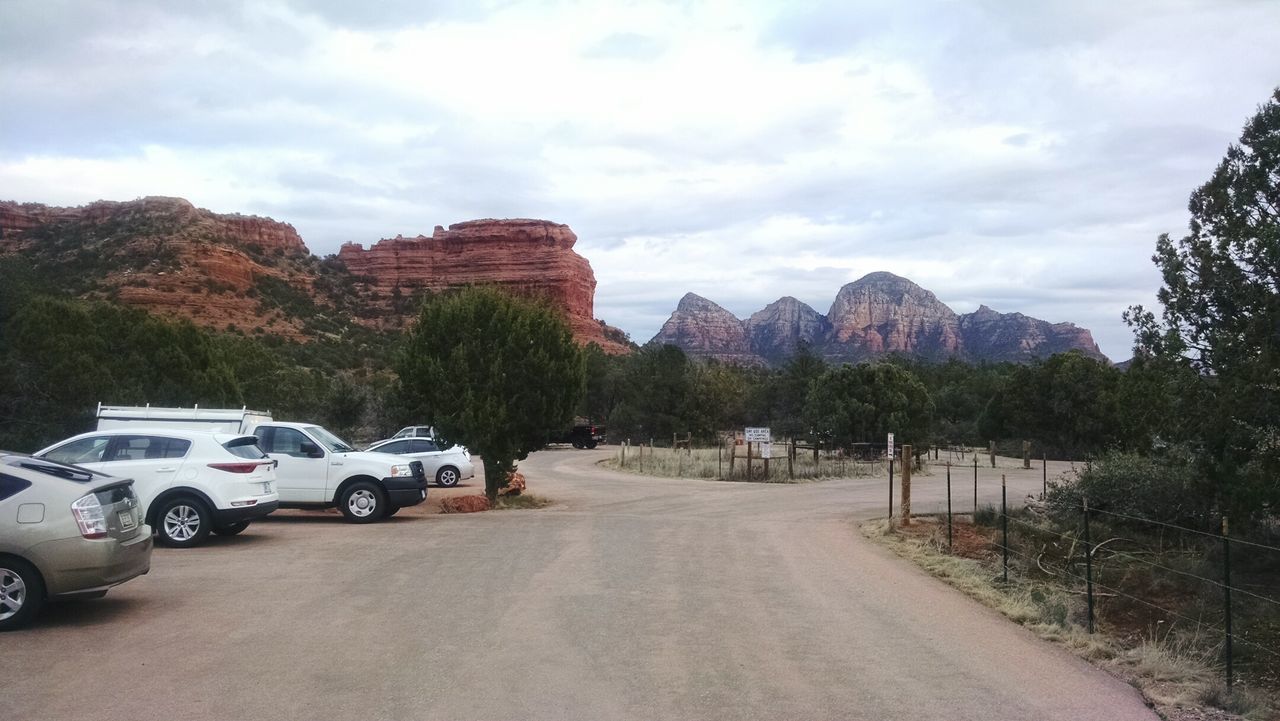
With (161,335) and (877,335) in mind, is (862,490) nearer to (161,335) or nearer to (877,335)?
(161,335)

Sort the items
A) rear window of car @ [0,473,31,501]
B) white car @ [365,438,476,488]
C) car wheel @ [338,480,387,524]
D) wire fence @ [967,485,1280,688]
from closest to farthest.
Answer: rear window of car @ [0,473,31,501]
wire fence @ [967,485,1280,688]
car wheel @ [338,480,387,524]
white car @ [365,438,476,488]

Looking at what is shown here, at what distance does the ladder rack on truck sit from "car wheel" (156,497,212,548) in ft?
8.32

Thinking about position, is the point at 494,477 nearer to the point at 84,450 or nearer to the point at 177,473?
the point at 177,473

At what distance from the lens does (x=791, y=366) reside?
61.7 metres

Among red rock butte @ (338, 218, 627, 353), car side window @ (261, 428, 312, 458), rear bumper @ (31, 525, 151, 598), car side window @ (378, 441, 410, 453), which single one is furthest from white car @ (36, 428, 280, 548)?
red rock butte @ (338, 218, 627, 353)

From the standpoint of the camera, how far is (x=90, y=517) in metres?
8.46

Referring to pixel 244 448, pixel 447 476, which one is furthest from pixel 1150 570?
pixel 447 476

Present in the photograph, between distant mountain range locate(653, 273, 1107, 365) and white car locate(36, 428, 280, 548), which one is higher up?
distant mountain range locate(653, 273, 1107, 365)

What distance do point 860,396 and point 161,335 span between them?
96.7 feet

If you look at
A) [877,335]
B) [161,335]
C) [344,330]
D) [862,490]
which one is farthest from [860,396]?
[877,335]

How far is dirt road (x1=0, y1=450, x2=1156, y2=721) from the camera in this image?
639 cm

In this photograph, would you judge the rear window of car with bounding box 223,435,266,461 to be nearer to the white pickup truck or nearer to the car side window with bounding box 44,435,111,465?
the car side window with bounding box 44,435,111,465

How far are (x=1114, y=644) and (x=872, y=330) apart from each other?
126 meters

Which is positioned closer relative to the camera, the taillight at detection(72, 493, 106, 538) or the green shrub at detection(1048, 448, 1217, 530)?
the taillight at detection(72, 493, 106, 538)
